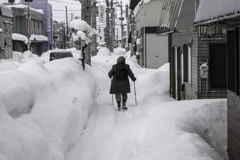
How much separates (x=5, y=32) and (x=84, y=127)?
42.1m

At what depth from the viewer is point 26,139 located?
4789mm

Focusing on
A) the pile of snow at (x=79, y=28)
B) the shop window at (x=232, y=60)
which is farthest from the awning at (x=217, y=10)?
the pile of snow at (x=79, y=28)

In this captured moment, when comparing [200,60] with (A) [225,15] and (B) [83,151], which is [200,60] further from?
(A) [225,15]

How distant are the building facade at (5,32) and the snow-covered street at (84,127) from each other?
3678cm

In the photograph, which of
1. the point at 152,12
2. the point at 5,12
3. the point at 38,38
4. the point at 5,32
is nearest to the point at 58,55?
the point at 152,12

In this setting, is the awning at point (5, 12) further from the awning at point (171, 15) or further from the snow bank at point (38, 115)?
the snow bank at point (38, 115)

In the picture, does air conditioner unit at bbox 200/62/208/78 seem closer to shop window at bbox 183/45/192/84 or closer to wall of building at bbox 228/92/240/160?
shop window at bbox 183/45/192/84

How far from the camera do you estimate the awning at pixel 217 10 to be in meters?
4.55

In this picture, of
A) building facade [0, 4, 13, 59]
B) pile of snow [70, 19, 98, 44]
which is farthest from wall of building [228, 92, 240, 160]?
building facade [0, 4, 13, 59]

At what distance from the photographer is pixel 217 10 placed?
209 inches

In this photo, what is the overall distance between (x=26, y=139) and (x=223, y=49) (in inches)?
267

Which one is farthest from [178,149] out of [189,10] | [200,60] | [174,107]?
[189,10]

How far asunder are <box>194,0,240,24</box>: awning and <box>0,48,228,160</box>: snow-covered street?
208 centimetres

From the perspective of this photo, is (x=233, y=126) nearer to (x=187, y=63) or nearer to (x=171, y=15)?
(x=187, y=63)
